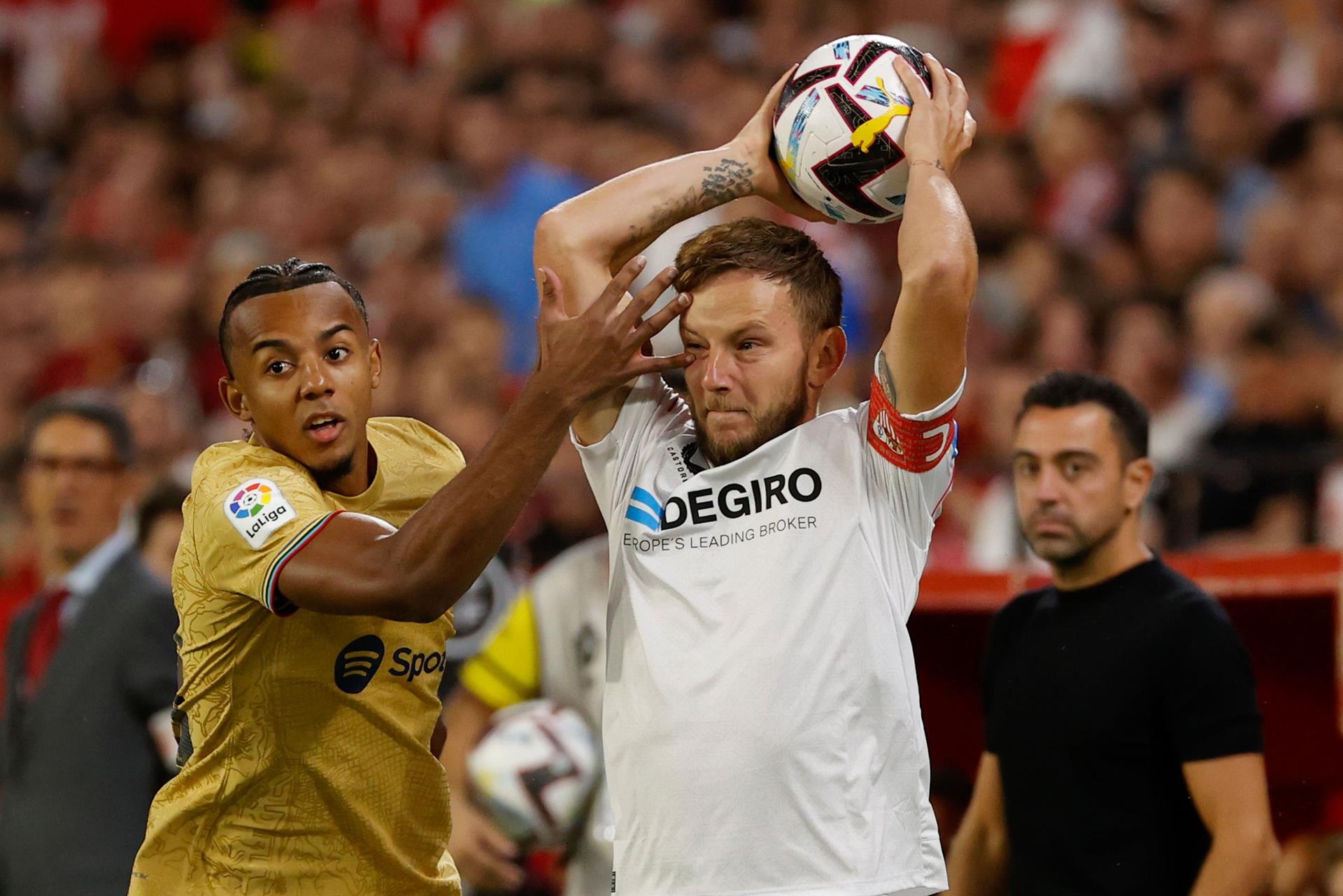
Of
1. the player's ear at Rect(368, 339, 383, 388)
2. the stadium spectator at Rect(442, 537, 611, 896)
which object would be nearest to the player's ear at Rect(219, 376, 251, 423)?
the player's ear at Rect(368, 339, 383, 388)

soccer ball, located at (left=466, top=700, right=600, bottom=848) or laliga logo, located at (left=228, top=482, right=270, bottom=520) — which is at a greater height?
laliga logo, located at (left=228, top=482, right=270, bottom=520)

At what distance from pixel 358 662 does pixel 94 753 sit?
221 cm

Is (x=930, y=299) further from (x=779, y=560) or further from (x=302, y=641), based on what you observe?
(x=302, y=641)

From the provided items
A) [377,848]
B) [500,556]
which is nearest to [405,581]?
[377,848]

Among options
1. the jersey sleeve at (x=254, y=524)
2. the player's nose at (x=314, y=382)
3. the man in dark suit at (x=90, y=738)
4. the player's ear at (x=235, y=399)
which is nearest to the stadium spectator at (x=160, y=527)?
the man in dark suit at (x=90, y=738)

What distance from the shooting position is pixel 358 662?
3.65 meters

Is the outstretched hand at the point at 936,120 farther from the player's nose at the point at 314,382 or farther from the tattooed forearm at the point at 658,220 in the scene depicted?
the player's nose at the point at 314,382

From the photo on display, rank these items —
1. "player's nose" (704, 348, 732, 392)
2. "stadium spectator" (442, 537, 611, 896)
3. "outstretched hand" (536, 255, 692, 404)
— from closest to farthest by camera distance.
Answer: "outstretched hand" (536, 255, 692, 404) < "player's nose" (704, 348, 732, 392) < "stadium spectator" (442, 537, 611, 896)

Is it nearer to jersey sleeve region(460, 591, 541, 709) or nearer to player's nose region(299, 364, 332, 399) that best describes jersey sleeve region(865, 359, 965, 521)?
player's nose region(299, 364, 332, 399)

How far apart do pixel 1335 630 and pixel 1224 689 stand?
1.27 metres

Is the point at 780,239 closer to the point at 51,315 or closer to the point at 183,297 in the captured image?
the point at 183,297

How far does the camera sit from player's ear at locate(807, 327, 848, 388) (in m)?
3.65

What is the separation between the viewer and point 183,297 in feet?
36.3

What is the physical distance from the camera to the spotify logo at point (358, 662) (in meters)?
3.63
